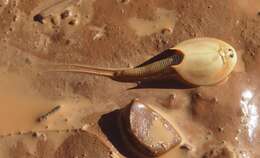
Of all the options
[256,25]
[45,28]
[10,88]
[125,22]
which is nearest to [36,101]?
[10,88]

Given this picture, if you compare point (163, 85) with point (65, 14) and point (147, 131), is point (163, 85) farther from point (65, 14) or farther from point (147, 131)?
point (65, 14)

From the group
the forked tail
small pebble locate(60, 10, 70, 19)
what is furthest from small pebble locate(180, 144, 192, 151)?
small pebble locate(60, 10, 70, 19)

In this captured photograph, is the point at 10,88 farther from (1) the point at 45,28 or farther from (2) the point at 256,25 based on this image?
(2) the point at 256,25

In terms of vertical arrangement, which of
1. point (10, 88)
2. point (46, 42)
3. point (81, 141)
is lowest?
point (81, 141)

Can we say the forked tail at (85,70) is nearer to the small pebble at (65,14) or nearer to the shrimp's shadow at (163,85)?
the shrimp's shadow at (163,85)

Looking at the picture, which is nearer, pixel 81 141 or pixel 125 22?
pixel 81 141

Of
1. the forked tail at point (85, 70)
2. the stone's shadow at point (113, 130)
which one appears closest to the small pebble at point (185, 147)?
the stone's shadow at point (113, 130)

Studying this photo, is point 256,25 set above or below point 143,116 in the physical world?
above
